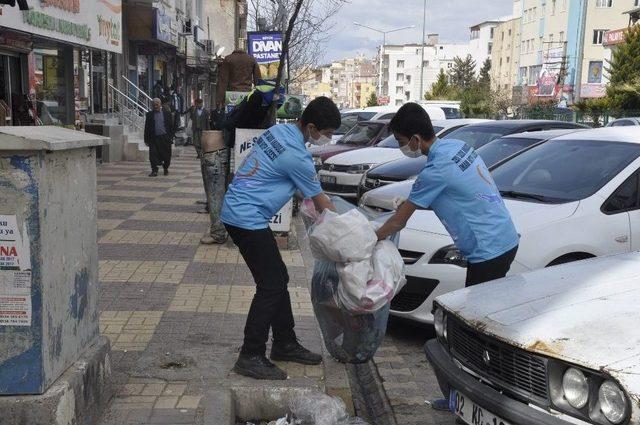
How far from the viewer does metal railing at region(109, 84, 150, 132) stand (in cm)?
2092

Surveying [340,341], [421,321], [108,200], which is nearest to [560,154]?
[421,321]

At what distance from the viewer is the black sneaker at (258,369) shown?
14.1ft

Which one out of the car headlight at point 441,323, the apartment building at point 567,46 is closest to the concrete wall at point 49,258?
the car headlight at point 441,323

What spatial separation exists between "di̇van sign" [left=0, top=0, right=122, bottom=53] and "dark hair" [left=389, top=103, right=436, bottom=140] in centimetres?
859

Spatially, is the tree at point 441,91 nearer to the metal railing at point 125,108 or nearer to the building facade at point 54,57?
the metal railing at point 125,108

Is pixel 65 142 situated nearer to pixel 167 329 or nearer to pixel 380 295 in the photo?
pixel 380 295

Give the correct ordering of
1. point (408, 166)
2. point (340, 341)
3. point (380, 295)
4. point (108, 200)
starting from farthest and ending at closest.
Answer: point (108, 200) < point (408, 166) < point (340, 341) < point (380, 295)

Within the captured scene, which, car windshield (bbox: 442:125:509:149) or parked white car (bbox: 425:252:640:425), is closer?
parked white car (bbox: 425:252:640:425)

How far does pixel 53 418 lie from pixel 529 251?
3.51 metres

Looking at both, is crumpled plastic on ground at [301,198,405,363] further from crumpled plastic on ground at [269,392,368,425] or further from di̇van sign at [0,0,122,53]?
di̇van sign at [0,0,122,53]

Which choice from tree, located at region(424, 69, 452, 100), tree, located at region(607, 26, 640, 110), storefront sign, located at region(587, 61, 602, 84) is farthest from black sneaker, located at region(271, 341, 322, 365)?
tree, located at region(424, 69, 452, 100)

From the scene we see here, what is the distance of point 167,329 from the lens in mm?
5262

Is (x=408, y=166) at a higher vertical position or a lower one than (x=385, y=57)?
lower

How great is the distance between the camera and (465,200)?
4043 mm
